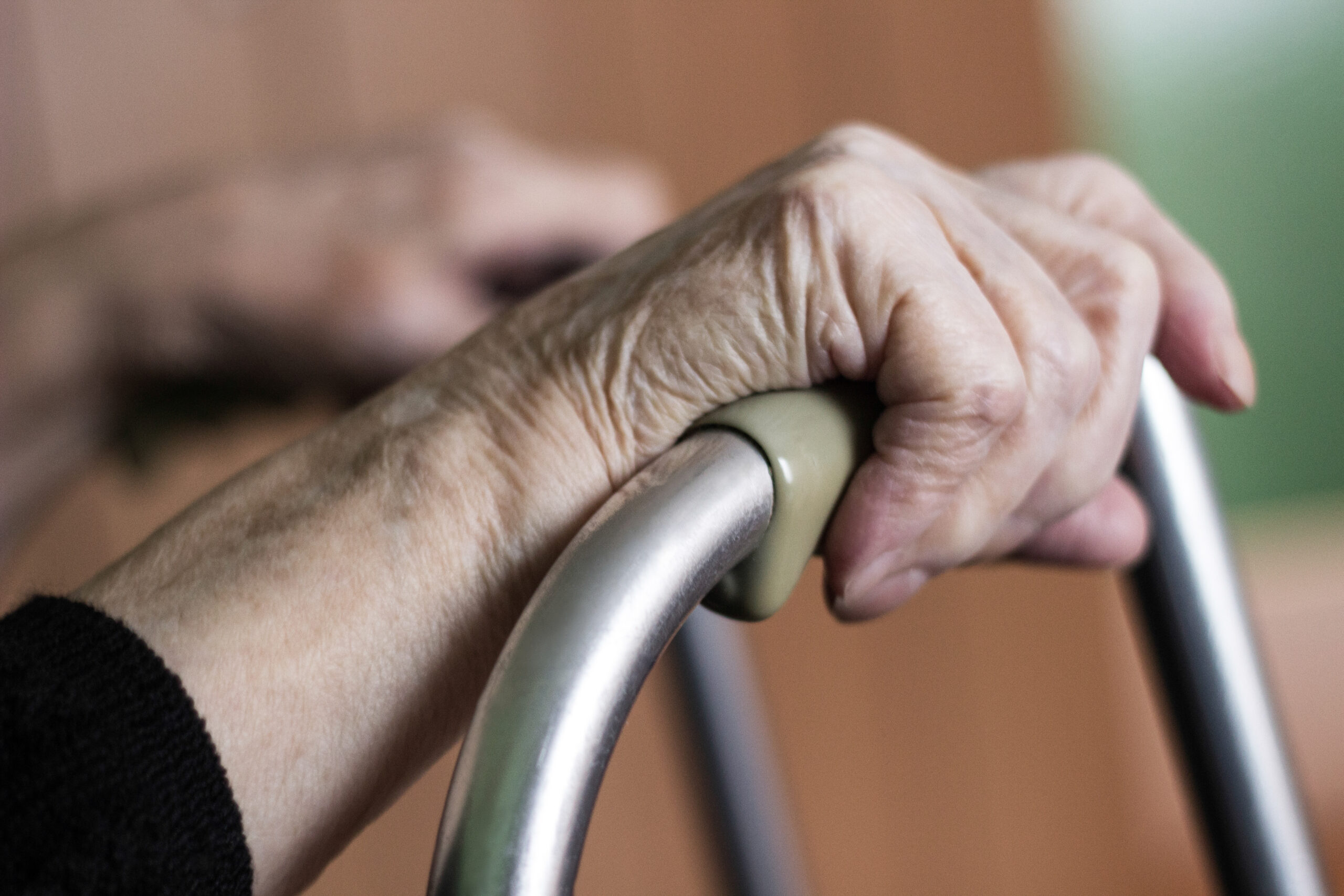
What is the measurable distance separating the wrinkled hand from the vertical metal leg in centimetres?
29

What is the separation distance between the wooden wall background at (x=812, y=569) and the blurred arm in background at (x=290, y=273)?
413 millimetres

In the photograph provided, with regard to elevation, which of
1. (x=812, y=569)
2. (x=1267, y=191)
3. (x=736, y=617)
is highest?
(x=736, y=617)

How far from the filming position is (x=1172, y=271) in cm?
42

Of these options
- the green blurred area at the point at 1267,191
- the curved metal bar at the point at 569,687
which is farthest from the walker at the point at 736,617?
the green blurred area at the point at 1267,191

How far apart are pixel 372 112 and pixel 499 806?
1190mm

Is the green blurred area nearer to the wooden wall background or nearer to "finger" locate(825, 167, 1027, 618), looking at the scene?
the wooden wall background

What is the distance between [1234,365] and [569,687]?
0.97 feet

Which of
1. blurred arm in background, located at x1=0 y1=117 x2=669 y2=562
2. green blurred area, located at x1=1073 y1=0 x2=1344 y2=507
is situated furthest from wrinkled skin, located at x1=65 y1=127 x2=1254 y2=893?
green blurred area, located at x1=1073 y1=0 x2=1344 y2=507

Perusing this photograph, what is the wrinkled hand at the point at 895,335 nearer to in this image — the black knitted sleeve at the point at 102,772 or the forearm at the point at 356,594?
the forearm at the point at 356,594

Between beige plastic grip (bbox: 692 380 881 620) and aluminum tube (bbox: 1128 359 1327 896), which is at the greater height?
beige plastic grip (bbox: 692 380 881 620)

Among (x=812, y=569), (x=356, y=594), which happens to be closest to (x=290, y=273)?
(x=356, y=594)

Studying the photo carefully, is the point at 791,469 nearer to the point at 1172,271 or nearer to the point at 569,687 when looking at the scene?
the point at 569,687

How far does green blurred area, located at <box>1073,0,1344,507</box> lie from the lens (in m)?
1.89

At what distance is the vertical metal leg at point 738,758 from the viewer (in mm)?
670
